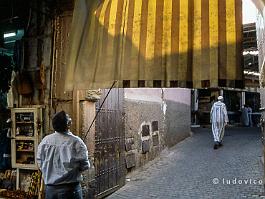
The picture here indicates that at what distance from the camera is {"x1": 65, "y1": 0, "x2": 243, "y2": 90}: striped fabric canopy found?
10.9ft

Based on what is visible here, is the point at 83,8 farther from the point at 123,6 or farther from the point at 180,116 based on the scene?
the point at 180,116

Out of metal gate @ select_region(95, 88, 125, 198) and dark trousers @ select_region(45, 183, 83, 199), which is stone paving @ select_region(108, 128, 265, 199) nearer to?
metal gate @ select_region(95, 88, 125, 198)

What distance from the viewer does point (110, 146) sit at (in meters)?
8.92

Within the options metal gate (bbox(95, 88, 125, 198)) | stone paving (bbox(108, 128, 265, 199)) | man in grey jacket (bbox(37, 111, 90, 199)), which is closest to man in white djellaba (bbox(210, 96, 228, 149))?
stone paving (bbox(108, 128, 265, 199))

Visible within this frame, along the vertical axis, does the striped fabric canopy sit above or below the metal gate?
above

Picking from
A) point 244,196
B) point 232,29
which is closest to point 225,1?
point 232,29

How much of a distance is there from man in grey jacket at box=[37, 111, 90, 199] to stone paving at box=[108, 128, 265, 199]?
4128 millimetres

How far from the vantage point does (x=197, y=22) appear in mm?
3439

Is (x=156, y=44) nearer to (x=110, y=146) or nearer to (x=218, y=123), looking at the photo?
(x=110, y=146)

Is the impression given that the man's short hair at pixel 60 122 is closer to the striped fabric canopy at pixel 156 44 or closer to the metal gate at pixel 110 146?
the striped fabric canopy at pixel 156 44

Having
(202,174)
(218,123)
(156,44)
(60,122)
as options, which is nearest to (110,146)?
(202,174)

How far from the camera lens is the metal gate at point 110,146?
8.26m

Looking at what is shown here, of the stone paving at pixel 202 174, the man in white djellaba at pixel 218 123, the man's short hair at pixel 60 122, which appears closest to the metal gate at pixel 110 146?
the stone paving at pixel 202 174

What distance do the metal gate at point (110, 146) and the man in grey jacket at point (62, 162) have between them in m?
3.12
